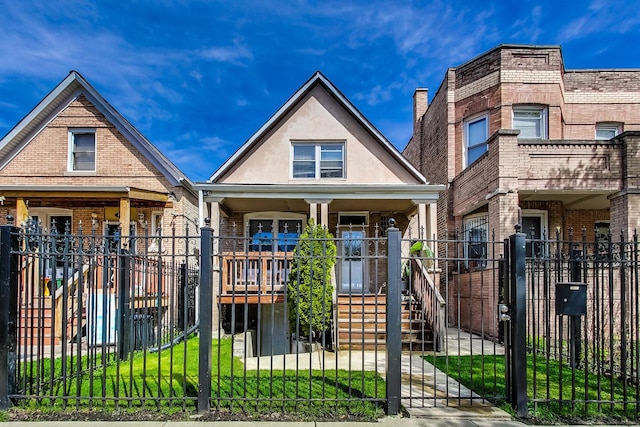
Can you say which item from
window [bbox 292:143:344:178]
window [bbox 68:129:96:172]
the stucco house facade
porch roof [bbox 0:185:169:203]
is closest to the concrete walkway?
the stucco house facade

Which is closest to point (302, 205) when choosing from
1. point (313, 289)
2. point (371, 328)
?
point (313, 289)

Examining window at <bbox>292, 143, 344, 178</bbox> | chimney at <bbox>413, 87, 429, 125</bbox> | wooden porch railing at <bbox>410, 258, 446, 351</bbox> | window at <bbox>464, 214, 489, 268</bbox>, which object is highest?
chimney at <bbox>413, 87, 429, 125</bbox>

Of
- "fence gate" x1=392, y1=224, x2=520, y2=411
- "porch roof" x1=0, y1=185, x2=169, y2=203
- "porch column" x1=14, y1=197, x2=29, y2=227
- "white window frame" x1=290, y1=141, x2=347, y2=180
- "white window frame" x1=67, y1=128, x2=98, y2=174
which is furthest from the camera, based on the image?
"white window frame" x1=67, y1=128, x2=98, y2=174

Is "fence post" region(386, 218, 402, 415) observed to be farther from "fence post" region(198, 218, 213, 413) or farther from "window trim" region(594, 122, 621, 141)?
"window trim" region(594, 122, 621, 141)

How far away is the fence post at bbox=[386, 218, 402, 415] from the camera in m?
4.92

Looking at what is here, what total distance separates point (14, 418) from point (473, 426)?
5124 mm

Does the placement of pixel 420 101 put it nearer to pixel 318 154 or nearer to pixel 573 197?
pixel 318 154

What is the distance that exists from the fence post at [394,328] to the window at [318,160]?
827cm

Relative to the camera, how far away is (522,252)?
16.6ft

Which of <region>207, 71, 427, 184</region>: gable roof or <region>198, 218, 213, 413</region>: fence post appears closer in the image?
<region>198, 218, 213, 413</region>: fence post

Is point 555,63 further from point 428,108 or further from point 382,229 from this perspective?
point 382,229

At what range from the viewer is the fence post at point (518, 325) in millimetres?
4891

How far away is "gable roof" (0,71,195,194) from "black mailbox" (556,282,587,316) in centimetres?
1100

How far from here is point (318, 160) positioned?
43.5 ft
